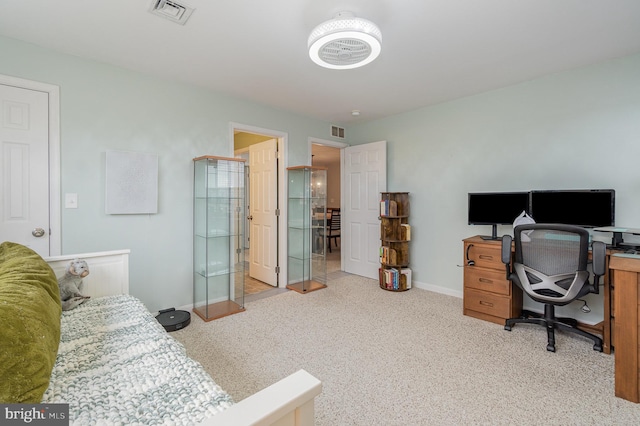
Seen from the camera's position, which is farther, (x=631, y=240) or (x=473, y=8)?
(x=631, y=240)

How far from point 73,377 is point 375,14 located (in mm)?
2509

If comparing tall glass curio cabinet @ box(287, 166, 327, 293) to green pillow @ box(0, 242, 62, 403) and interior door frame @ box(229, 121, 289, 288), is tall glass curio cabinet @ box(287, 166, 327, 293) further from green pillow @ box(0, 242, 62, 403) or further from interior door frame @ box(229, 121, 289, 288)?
green pillow @ box(0, 242, 62, 403)

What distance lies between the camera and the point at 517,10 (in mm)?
1919

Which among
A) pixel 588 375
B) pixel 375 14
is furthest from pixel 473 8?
pixel 588 375

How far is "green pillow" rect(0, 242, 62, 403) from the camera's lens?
84 cm

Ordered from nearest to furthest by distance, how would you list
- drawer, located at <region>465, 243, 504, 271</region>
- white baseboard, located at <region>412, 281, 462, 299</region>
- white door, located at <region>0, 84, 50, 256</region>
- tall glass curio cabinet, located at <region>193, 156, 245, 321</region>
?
white door, located at <region>0, 84, 50, 256</region>, drawer, located at <region>465, 243, 504, 271</region>, tall glass curio cabinet, located at <region>193, 156, 245, 321</region>, white baseboard, located at <region>412, 281, 462, 299</region>

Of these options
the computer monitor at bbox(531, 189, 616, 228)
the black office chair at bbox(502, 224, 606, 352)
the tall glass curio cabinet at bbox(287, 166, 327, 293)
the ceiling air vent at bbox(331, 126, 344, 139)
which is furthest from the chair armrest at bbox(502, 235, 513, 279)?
the ceiling air vent at bbox(331, 126, 344, 139)

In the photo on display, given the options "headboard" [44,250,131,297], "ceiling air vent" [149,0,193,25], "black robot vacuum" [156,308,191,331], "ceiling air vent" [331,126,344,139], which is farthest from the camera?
"ceiling air vent" [331,126,344,139]

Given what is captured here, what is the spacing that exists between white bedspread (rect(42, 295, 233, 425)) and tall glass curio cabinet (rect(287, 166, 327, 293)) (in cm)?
258

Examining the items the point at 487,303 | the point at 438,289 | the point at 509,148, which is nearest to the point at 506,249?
the point at 487,303

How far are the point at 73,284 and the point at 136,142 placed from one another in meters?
1.44

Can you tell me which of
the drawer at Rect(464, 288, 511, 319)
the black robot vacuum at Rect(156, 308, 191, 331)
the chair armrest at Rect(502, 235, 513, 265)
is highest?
the chair armrest at Rect(502, 235, 513, 265)

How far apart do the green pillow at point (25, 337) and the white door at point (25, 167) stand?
123 centimetres

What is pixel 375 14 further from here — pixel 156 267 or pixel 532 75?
pixel 156 267
